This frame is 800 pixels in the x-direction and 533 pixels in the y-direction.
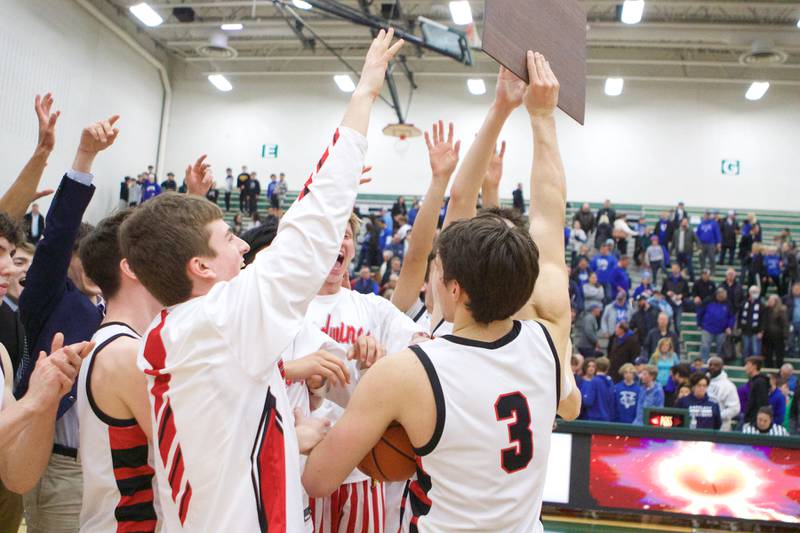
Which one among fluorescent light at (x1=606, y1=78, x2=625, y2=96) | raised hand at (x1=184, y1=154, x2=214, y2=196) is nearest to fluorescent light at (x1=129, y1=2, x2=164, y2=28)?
fluorescent light at (x1=606, y1=78, x2=625, y2=96)

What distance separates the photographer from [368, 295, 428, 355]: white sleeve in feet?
10.7

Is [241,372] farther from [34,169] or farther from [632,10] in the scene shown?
[632,10]

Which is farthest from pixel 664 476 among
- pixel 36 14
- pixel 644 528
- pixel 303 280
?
pixel 36 14

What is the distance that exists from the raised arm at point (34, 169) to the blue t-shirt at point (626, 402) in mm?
10049

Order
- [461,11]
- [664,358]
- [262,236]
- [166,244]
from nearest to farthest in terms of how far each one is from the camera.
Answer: [166,244]
[262,236]
[664,358]
[461,11]

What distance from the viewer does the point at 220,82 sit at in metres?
25.6

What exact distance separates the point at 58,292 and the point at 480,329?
1.77m

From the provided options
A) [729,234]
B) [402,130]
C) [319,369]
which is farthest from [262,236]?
[729,234]

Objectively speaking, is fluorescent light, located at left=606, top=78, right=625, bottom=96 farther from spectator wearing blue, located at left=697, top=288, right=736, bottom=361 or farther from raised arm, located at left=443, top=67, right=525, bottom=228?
raised arm, located at left=443, top=67, right=525, bottom=228

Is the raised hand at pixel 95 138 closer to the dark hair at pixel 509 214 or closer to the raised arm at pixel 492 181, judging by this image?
the dark hair at pixel 509 214

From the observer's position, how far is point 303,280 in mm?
1828

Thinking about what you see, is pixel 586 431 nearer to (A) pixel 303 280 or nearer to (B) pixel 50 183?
(A) pixel 303 280

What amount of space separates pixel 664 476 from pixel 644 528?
60 cm

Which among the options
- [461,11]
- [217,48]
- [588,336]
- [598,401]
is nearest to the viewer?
[598,401]
